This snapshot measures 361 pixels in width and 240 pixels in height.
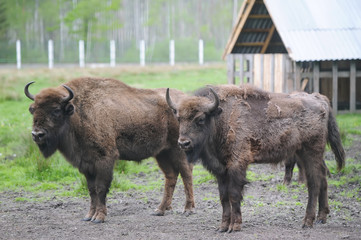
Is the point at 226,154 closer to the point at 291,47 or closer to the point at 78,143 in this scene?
the point at 78,143

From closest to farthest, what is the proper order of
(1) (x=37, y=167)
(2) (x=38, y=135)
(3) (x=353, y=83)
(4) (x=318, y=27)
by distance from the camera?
(2) (x=38, y=135) < (1) (x=37, y=167) < (3) (x=353, y=83) < (4) (x=318, y=27)

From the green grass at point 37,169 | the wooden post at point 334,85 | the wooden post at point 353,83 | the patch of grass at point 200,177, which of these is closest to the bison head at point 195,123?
the green grass at point 37,169

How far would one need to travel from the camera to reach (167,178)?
9.09 meters

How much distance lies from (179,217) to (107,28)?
47.9m

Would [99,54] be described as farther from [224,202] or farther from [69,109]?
[224,202]

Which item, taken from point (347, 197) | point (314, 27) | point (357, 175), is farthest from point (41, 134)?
point (314, 27)

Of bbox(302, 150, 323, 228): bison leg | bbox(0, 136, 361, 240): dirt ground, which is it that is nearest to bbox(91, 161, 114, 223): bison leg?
bbox(0, 136, 361, 240): dirt ground

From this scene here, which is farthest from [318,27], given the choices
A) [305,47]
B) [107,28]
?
[107,28]

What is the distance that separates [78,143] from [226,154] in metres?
2.32

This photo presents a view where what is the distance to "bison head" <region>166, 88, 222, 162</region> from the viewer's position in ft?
24.1

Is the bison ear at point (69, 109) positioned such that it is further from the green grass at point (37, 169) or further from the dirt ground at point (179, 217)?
the green grass at point (37, 169)

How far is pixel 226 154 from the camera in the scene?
765 cm

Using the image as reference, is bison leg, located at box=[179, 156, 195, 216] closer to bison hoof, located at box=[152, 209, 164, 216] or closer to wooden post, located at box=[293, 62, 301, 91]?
bison hoof, located at box=[152, 209, 164, 216]

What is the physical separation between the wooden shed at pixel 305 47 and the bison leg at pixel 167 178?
8099 mm
